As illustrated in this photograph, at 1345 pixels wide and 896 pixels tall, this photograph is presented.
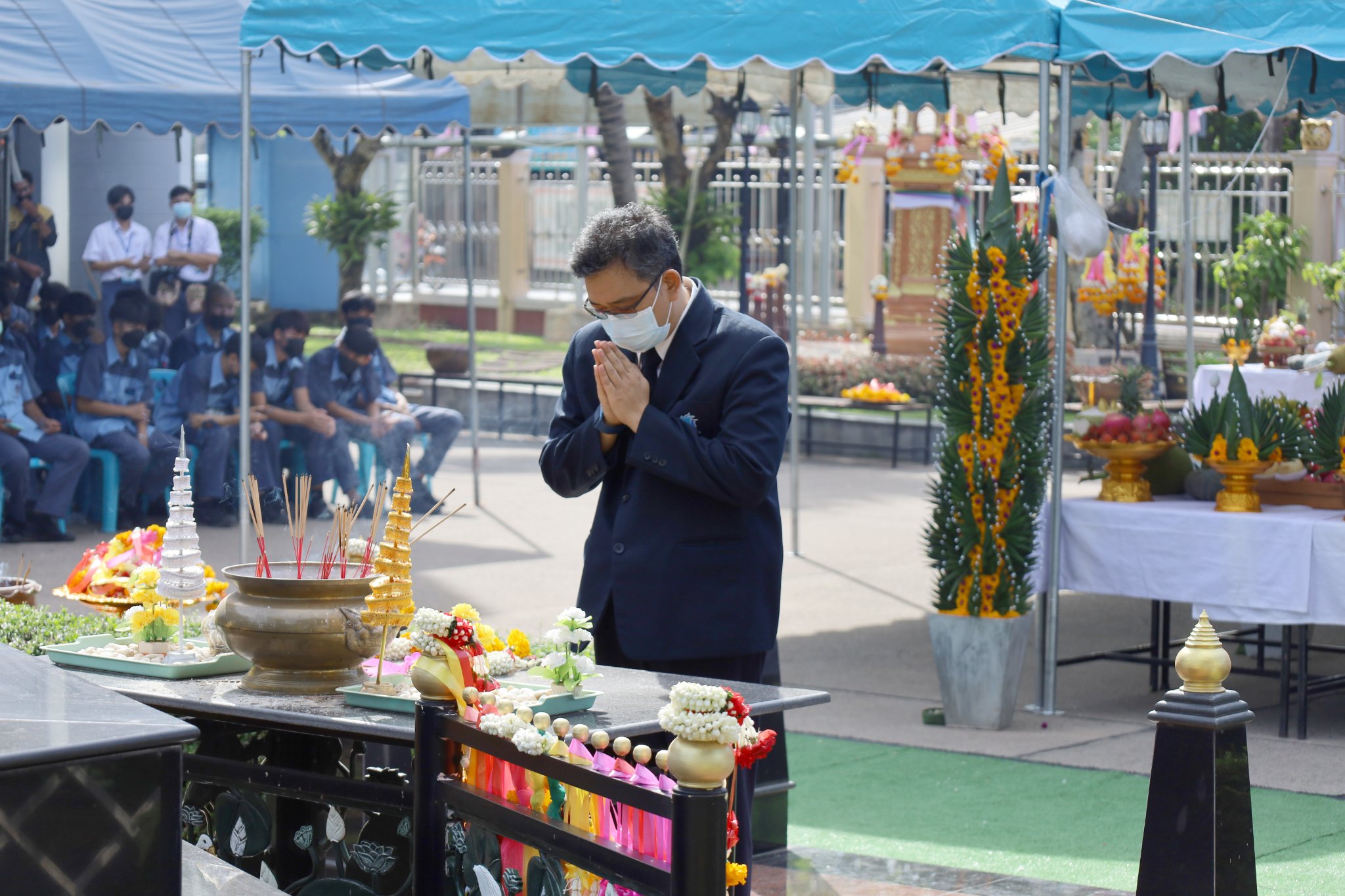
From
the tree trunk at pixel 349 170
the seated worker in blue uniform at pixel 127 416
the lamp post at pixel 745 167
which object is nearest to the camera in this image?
the seated worker in blue uniform at pixel 127 416

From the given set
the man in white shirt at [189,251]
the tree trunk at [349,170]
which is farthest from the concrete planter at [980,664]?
the tree trunk at [349,170]

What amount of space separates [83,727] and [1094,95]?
985 cm

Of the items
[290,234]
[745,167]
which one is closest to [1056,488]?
[745,167]

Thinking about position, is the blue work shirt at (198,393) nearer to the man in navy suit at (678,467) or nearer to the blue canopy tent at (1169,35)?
the blue canopy tent at (1169,35)

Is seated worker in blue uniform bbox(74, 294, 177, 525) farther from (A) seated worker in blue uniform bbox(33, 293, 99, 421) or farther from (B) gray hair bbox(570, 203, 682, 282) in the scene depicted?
(B) gray hair bbox(570, 203, 682, 282)

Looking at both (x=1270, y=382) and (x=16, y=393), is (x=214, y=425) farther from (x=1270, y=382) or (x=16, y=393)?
(x=1270, y=382)

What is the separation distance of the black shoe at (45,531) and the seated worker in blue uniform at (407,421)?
6.83 ft

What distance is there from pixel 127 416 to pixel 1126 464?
6.60 meters

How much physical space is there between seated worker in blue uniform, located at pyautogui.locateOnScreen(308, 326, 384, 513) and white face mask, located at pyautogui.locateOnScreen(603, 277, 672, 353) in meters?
7.72

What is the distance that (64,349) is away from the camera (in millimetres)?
11531

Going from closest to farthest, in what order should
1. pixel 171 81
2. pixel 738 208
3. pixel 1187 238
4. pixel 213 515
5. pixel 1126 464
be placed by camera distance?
pixel 1126 464
pixel 1187 238
pixel 171 81
pixel 213 515
pixel 738 208

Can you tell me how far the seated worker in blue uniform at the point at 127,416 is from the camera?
11.2m

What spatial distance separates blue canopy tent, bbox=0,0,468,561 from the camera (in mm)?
10273

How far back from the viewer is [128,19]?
11016mm
